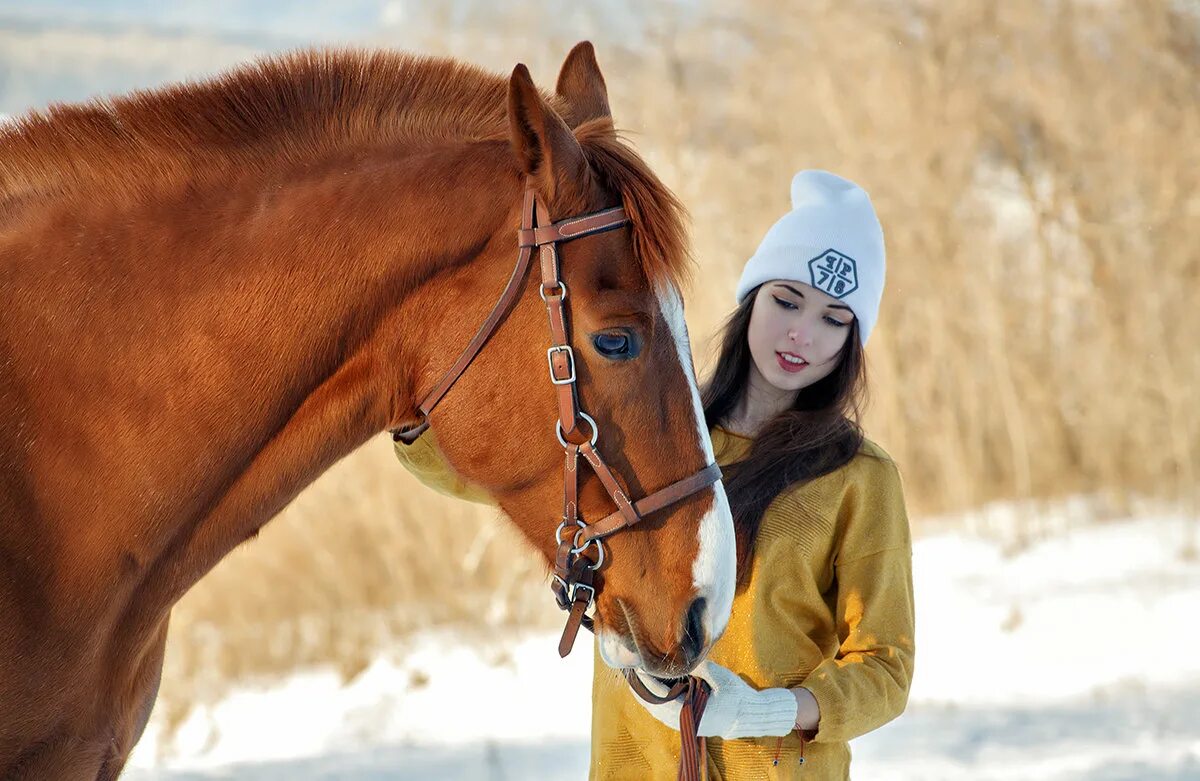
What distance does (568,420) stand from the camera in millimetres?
1855

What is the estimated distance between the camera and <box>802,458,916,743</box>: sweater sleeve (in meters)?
2.09

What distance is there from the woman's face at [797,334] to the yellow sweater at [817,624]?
0.22m

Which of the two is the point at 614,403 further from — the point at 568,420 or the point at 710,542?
the point at 710,542

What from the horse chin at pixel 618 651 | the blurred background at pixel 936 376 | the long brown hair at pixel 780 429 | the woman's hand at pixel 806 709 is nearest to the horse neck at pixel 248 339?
the horse chin at pixel 618 651

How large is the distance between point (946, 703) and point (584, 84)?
4.42m

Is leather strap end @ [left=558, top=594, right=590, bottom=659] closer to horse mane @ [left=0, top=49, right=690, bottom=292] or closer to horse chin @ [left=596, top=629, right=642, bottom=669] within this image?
horse chin @ [left=596, top=629, right=642, bottom=669]

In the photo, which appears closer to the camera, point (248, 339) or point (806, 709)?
point (248, 339)

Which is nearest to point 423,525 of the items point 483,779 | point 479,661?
point 479,661

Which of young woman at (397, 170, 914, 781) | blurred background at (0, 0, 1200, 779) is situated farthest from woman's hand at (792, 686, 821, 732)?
blurred background at (0, 0, 1200, 779)

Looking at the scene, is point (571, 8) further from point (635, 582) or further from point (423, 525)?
point (635, 582)

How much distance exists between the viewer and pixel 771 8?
35.0 ft

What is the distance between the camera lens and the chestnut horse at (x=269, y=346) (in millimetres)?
1841

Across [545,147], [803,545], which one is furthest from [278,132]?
[803,545]

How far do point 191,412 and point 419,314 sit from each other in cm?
42
